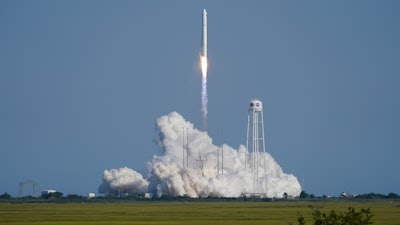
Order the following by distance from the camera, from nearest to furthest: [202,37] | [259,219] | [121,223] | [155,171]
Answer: [121,223]
[259,219]
[202,37]
[155,171]

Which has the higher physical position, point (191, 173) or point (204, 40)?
point (204, 40)

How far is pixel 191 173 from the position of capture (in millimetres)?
170625

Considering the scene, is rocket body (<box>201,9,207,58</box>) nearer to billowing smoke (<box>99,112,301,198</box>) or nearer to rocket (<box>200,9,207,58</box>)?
rocket (<box>200,9,207,58</box>)

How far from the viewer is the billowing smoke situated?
17125 centimetres

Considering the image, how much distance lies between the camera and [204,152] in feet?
587

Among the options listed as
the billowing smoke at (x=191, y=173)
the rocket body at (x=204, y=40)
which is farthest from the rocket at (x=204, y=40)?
the billowing smoke at (x=191, y=173)

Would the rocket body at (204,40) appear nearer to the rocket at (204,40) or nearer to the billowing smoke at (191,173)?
the rocket at (204,40)

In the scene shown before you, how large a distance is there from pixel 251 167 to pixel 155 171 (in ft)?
61.7

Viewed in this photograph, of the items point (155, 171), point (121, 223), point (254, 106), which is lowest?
point (121, 223)

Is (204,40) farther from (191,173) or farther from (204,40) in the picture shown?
(191,173)

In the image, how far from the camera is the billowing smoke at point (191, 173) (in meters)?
171

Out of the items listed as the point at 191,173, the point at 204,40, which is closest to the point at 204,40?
the point at 204,40

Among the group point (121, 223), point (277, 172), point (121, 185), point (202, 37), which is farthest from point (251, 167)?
point (121, 223)

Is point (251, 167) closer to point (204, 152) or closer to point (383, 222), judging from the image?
point (204, 152)
